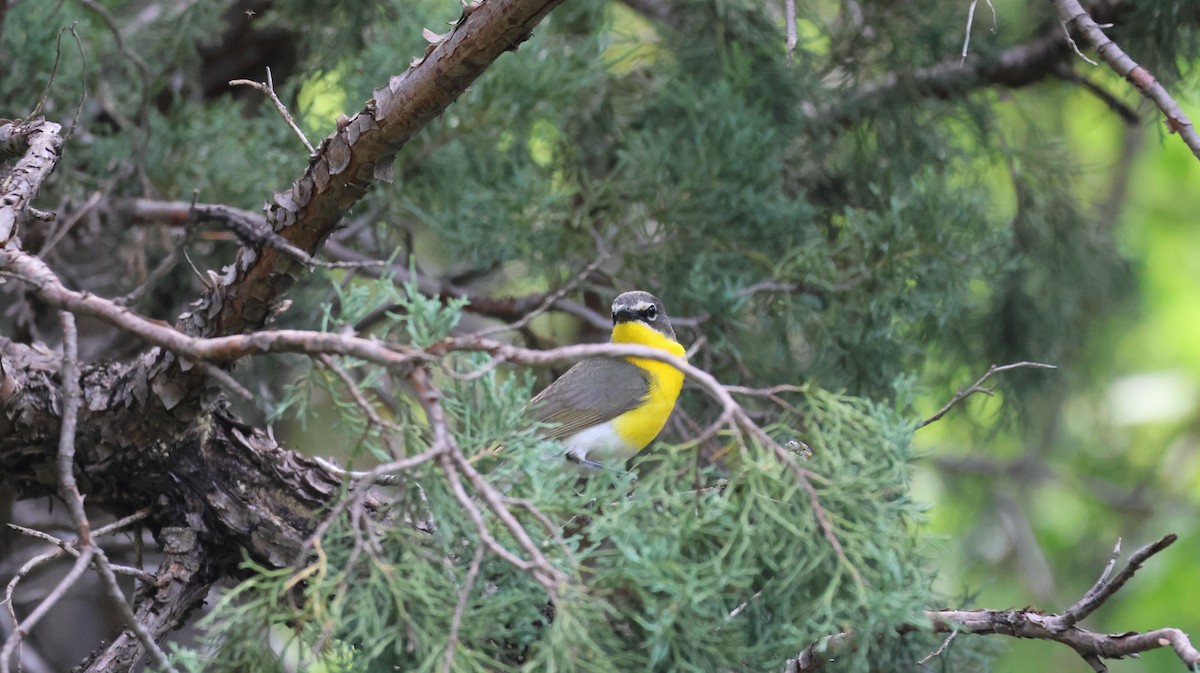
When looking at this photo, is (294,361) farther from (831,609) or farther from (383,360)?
(831,609)

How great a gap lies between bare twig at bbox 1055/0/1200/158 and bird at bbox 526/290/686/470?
1.62m

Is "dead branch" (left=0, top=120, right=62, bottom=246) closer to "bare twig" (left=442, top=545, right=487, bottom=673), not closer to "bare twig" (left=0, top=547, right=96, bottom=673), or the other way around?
"bare twig" (left=0, top=547, right=96, bottom=673)

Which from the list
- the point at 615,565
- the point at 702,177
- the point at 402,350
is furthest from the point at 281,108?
the point at 702,177

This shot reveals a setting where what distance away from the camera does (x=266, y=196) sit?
14.4 ft

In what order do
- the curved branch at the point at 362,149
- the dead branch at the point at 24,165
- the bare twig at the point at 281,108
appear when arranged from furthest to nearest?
the curved branch at the point at 362,149
the bare twig at the point at 281,108
the dead branch at the point at 24,165

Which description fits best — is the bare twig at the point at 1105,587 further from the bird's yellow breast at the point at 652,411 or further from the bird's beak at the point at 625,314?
the bird's beak at the point at 625,314

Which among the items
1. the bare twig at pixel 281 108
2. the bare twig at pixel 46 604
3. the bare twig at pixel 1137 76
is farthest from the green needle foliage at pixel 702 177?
the bare twig at pixel 46 604

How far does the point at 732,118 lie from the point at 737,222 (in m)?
0.43

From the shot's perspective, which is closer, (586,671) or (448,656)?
(448,656)

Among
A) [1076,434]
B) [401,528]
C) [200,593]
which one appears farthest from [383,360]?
[1076,434]

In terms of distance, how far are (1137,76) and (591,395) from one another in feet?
6.61

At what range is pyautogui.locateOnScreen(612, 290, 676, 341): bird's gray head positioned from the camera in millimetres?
4125

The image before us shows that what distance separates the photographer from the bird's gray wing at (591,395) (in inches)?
150

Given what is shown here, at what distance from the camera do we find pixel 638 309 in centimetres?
412
